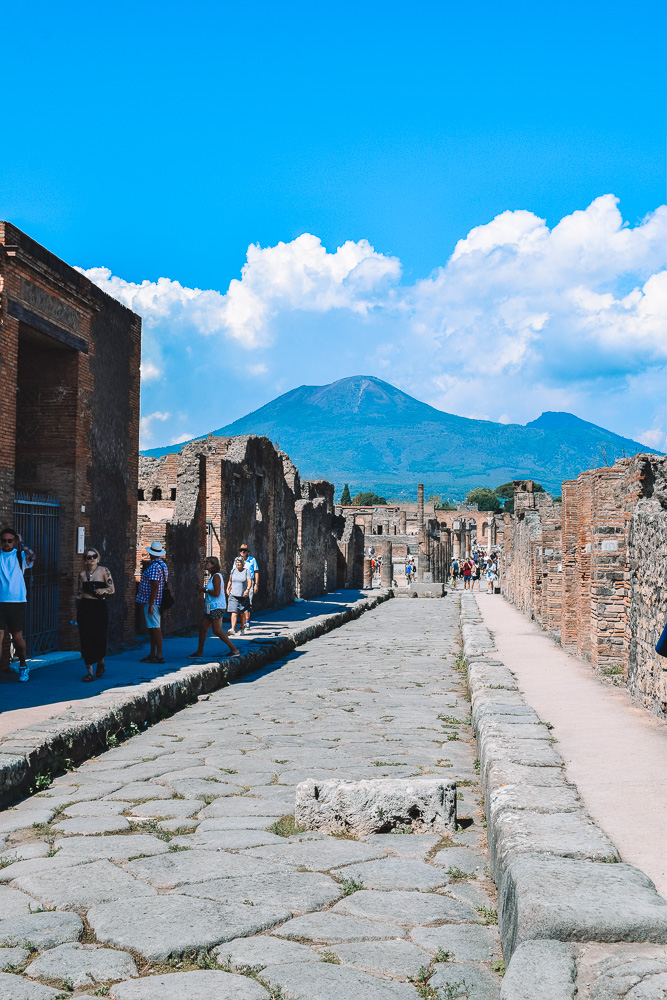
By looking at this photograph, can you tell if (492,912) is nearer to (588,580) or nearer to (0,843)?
(0,843)

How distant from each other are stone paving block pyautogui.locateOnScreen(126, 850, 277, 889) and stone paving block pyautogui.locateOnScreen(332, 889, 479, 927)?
500mm

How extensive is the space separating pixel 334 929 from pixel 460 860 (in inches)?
40.1

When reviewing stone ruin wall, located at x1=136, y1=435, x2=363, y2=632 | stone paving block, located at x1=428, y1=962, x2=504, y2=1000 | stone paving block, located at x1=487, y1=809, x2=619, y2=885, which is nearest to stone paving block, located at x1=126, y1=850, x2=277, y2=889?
stone paving block, located at x1=487, y1=809, x2=619, y2=885

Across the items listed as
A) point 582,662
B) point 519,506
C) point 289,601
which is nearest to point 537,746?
point 582,662

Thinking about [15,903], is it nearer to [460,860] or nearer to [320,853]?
[320,853]

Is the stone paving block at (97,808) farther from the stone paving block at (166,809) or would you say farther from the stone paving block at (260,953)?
the stone paving block at (260,953)

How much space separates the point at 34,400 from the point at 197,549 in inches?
178

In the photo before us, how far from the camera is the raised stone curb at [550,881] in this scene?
2.44 metres

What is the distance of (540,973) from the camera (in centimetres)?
234

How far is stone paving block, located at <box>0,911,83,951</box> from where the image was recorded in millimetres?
3035

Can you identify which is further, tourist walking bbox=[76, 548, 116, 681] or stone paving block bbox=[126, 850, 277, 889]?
tourist walking bbox=[76, 548, 116, 681]

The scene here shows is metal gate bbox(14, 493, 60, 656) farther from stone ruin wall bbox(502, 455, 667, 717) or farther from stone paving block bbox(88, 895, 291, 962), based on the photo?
stone paving block bbox(88, 895, 291, 962)

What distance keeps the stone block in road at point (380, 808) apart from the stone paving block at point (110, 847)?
29.2 inches

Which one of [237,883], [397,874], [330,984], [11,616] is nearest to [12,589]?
[11,616]
